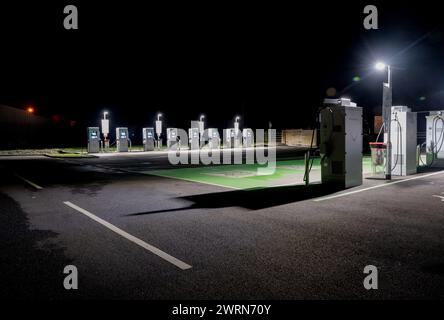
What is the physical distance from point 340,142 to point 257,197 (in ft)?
10.6

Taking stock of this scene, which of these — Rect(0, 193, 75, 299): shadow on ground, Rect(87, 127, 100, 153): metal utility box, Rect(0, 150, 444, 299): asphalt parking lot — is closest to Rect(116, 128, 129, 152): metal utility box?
Rect(87, 127, 100, 153): metal utility box

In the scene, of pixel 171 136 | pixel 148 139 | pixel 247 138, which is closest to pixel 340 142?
pixel 148 139

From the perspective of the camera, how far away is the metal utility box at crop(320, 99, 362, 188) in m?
10.6

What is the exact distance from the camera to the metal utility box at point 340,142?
10.6 meters

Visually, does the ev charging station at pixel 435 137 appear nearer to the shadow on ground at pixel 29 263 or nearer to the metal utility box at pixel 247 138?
the shadow on ground at pixel 29 263

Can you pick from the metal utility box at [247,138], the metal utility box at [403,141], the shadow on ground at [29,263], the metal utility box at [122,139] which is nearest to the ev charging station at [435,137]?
the metal utility box at [403,141]

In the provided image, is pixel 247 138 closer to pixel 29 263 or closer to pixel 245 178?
pixel 245 178

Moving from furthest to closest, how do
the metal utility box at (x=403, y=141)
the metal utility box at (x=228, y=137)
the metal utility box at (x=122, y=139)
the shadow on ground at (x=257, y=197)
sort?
the metal utility box at (x=228, y=137)
the metal utility box at (x=122, y=139)
the metal utility box at (x=403, y=141)
the shadow on ground at (x=257, y=197)

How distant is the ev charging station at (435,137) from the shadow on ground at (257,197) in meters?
7.89

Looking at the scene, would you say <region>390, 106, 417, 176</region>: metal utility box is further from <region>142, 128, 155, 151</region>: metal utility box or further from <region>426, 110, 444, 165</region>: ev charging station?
<region>142, 128, 155, 151</region>: metal utility box

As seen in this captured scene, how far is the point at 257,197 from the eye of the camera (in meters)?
9.45

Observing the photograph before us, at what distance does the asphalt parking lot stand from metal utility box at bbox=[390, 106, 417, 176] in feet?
11.7
